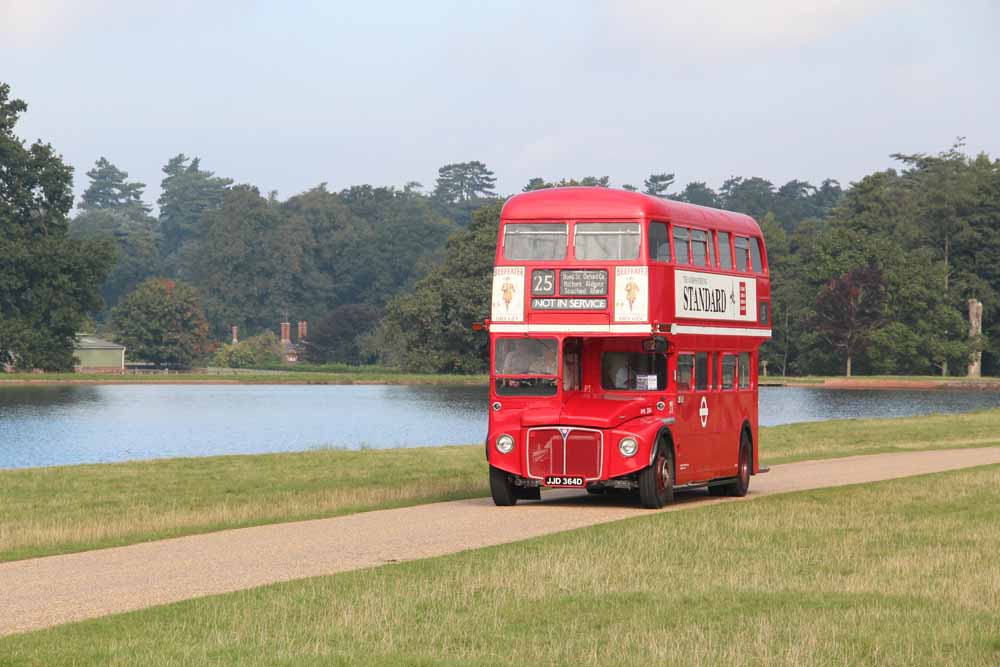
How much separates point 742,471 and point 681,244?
5.31 metres

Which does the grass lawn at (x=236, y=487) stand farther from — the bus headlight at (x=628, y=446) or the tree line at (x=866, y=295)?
the tree line at (x=866, y=295)

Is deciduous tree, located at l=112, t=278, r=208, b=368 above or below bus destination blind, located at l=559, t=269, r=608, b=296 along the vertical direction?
above

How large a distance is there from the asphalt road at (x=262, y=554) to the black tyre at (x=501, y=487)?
22 centimetres

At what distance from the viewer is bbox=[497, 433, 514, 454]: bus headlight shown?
25.6m

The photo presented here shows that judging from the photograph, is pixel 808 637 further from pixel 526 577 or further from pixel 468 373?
pixel 468 373

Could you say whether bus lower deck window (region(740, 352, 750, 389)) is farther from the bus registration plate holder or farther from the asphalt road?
the bus registration plate holder

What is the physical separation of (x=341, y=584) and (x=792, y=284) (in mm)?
130680

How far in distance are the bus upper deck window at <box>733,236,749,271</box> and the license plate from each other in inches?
257

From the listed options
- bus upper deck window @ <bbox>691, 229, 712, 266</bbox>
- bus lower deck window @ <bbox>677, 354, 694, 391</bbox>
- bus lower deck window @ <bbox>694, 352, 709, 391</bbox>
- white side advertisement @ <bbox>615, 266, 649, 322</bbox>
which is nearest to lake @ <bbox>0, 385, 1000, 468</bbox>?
bus lower deck window @ <bbox>694, 352, 709, 391</bbox>

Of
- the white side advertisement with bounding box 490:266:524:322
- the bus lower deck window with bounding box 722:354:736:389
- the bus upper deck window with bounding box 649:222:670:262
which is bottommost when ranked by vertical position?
the bus lower deck window with bounding box 722:354:736:389

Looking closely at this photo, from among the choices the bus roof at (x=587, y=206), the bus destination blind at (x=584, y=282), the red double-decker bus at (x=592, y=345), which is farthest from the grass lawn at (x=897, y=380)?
the bus destination blind at (x=584, y=282)

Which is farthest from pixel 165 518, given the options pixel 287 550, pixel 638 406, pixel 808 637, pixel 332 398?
pixel 332 398

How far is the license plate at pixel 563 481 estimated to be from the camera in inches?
993

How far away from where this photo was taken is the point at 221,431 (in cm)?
6938
